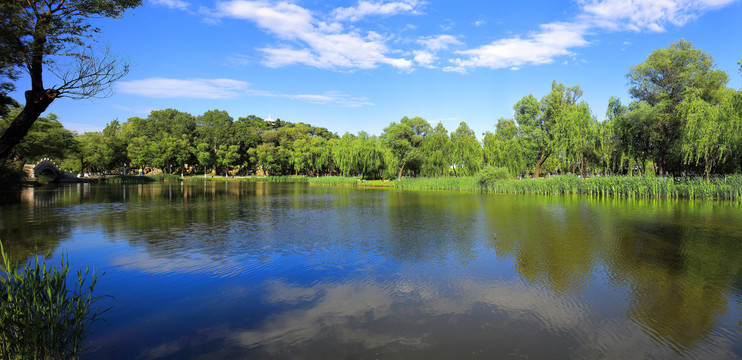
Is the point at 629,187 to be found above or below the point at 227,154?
below

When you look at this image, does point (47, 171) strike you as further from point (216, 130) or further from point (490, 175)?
point (490, 175)

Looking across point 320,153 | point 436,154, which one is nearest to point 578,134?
point 436,154

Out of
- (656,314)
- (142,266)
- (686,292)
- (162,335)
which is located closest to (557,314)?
(656,314)

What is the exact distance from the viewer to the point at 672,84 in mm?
35938

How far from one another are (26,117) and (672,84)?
4934 centimetres

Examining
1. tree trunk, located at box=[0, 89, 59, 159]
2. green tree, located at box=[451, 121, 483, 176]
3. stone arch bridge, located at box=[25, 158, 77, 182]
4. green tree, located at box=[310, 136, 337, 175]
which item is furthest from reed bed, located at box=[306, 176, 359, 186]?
tree trunk, located at box=[0, 89, 59, 159]

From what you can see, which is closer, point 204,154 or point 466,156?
point 466,156

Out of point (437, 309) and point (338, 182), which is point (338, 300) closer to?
point (437, 309)

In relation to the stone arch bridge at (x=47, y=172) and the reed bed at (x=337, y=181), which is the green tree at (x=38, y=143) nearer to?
the stone arch bridge at (x=47, y=172)

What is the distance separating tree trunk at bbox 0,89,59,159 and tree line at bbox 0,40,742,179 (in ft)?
121

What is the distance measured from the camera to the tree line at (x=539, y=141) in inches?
1199

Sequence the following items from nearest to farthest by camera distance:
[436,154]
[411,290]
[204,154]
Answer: [411,290] → [436,154] → [204,154]

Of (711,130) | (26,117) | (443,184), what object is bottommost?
(443,184)

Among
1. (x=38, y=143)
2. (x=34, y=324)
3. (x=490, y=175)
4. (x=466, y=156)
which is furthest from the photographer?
(x=466, y=156)
